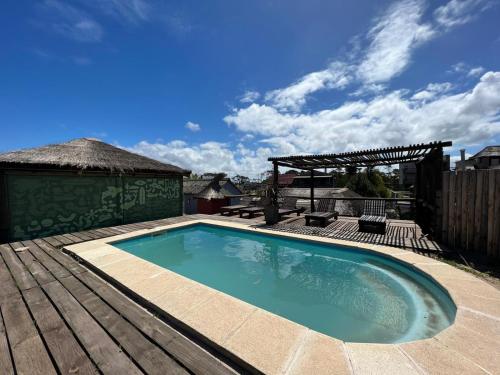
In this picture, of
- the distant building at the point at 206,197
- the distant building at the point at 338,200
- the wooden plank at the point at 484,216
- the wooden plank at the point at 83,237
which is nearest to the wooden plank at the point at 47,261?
the wooden plank at the point at 83,237

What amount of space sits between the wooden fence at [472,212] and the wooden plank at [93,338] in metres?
6.64

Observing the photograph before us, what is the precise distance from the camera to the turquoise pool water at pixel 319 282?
3.07 m

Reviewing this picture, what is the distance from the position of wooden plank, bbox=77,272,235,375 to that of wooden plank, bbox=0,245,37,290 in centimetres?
115

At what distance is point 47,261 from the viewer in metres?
4.36

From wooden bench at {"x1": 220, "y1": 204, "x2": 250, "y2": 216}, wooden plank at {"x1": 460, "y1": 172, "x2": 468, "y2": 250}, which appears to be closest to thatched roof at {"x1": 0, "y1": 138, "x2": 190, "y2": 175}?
wooden bench at {"x1": 220, "y1": 204, "x2": 250, "y2": 216}

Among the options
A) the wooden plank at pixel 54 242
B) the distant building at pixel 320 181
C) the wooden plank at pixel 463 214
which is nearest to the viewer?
the wooden plank at pixel 463 214

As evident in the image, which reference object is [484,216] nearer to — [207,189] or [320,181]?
[207,189]

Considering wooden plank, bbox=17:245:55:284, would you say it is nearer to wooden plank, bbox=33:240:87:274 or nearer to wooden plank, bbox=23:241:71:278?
wooden plank, bbox=23:241:71:278

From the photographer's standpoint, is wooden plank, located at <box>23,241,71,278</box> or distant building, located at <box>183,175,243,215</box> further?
distant building, located at <box>183,175,243,215</box>

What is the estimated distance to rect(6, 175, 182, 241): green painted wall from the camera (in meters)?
6.61

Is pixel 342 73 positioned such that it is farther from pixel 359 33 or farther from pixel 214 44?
pixel 214 44

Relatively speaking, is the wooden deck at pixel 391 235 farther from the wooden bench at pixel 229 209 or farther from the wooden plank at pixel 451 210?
the wooden bench at pixel 229 209

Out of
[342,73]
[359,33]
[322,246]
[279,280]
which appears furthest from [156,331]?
[342,73]

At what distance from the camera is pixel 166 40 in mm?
9117
